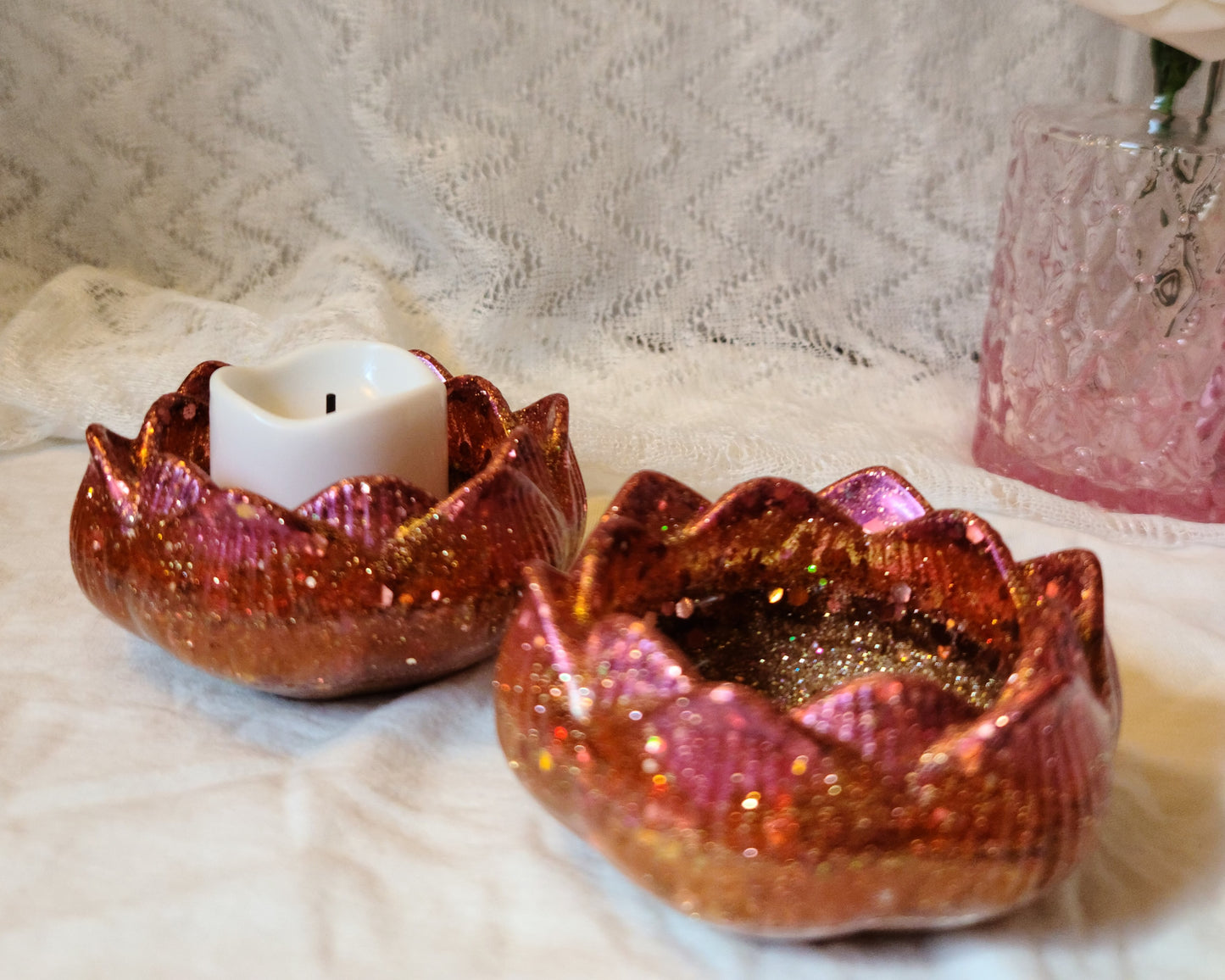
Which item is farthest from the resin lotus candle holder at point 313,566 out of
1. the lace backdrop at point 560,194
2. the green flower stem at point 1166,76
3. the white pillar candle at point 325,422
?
the green flower stem at point 1166,76

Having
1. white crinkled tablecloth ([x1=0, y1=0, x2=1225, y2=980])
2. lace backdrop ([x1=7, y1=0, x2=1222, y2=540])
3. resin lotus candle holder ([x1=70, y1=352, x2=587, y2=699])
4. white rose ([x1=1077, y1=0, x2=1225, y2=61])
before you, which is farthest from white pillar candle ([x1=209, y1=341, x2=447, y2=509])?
white rose ([x1=1077, y1=0, x2=1225, y2=61])

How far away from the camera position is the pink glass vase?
647 millimetres

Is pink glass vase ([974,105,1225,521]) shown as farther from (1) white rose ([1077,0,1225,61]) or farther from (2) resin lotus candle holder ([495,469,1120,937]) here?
(2) resin lotus candle holder ([495,469,1120,937])

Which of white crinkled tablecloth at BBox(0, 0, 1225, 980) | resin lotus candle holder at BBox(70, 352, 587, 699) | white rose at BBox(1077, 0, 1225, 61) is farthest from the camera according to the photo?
white crinkled tablecloth at BBox(0, 0, 1225, 980)

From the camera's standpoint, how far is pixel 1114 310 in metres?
0.68

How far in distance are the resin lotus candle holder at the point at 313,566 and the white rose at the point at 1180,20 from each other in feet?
1.18

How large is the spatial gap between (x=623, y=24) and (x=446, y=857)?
0.63m

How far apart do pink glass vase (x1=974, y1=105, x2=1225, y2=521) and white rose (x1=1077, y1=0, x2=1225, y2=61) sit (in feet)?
0.24

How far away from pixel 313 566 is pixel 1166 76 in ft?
1.72

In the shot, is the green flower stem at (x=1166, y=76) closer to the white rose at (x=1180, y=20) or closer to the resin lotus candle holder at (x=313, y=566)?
the white rose at (x=1180, y=20)

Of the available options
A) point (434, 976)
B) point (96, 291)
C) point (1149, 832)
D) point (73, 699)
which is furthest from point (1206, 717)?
point (96, 291)

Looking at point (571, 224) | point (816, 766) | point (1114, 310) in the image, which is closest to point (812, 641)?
point (816, 766)

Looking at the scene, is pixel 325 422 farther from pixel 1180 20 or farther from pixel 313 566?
pixel 1180 20

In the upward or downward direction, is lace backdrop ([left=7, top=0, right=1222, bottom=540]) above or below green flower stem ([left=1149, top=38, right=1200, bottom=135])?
below
